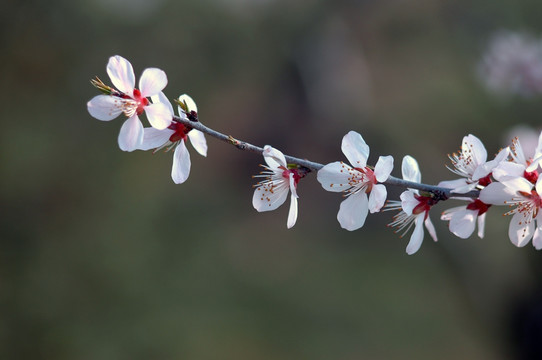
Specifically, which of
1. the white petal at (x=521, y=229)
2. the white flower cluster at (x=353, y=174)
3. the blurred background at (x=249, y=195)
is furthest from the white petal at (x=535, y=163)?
the blurred background at (x=249, y=195)

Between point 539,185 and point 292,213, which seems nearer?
point 539,185

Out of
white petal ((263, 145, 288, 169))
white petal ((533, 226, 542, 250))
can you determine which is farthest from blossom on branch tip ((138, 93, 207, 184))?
white petal ((533, 226, 542, 250))

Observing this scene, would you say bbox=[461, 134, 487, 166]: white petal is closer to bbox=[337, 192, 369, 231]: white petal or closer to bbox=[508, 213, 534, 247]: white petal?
bbox=[508, 213, 534, 247]: white petal

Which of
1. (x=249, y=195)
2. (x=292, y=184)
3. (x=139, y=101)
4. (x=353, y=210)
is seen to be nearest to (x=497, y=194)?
(x=353, y=210)

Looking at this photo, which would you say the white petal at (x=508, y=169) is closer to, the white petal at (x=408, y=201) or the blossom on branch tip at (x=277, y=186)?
the white petal at (x=408, y=201)

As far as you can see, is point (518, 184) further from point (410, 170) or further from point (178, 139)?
point (178, 139)

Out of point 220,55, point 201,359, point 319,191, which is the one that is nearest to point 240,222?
point 319,191
